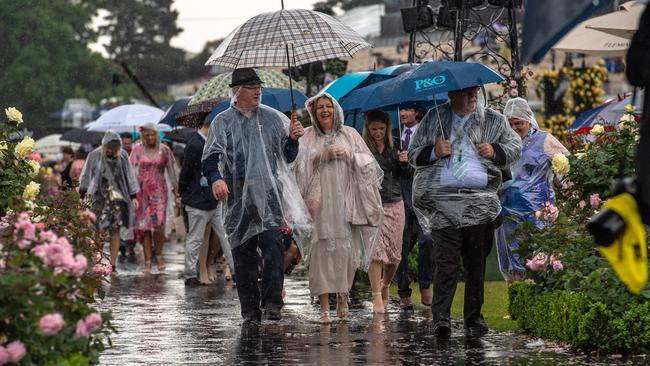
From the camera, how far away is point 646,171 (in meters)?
5.71

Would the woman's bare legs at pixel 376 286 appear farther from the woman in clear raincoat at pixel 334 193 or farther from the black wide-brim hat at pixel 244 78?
the black wide-brim hat at pixel 244 78

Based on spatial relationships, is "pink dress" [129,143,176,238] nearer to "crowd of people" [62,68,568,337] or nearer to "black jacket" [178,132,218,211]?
"black jacket" [178,132,218,211]

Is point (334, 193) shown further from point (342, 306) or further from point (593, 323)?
point (593, 323)

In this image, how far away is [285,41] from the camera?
12750mm

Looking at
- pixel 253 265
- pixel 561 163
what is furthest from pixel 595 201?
pixel 253 265

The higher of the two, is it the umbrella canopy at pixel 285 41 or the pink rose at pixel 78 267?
the umbrella canopy at pixel 285 41

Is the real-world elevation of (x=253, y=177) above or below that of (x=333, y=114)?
below

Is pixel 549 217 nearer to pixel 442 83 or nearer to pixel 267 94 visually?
pixel 442 83

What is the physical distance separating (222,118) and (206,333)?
66.5 inches

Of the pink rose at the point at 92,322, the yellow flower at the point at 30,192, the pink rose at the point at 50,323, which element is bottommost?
the pink rose at the point at 92,322

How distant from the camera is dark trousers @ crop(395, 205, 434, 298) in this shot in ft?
45.3

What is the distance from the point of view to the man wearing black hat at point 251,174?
12148 millimetres

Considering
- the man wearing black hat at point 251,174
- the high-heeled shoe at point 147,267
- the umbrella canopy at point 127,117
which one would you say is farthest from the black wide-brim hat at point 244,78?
the umbrella canopy at point 127,117

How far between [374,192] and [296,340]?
6.82 feet
